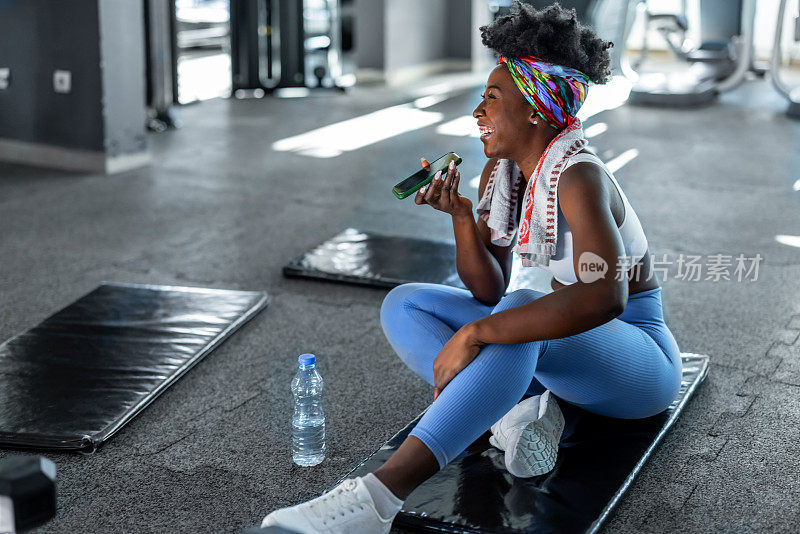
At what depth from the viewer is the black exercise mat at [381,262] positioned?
312 centimetres

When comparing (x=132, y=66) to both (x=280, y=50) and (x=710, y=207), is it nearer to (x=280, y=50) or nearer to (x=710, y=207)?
(x=280, y=50)

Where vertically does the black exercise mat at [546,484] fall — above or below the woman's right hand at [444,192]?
below

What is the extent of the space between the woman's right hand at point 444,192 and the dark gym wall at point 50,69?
313 cm

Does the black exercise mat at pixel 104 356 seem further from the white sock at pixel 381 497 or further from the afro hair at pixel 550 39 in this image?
the afro hair at pixel 550 39

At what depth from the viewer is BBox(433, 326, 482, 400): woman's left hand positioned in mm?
1693

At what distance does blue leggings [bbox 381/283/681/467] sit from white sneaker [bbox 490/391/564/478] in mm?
48

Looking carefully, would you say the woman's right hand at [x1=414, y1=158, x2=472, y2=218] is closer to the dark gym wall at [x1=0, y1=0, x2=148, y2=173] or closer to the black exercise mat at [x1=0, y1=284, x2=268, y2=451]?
the black exercise mat at [x1=0, y1=284, x2=268, y2=451]

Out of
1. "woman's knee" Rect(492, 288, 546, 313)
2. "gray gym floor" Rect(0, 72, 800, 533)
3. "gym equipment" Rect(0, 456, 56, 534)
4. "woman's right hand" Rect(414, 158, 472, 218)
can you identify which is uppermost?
"woman's right hand" Rect(414, 158, 472, 218)

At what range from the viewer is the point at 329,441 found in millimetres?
2154

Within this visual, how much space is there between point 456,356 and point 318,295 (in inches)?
56.8

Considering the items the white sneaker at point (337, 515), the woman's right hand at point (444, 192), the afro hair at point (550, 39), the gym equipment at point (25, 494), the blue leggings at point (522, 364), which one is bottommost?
the white sneaker at point (337, 515)

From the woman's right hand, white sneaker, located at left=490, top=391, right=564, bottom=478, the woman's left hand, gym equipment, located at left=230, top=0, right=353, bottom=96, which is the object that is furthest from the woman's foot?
gym equipment, located at left=230, top=0, right=353, bottom=96

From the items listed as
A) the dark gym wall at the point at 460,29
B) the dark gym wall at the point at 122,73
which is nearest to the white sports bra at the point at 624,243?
the dark gym wall at the point at 122,73

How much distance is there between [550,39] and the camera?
5.82 ft
